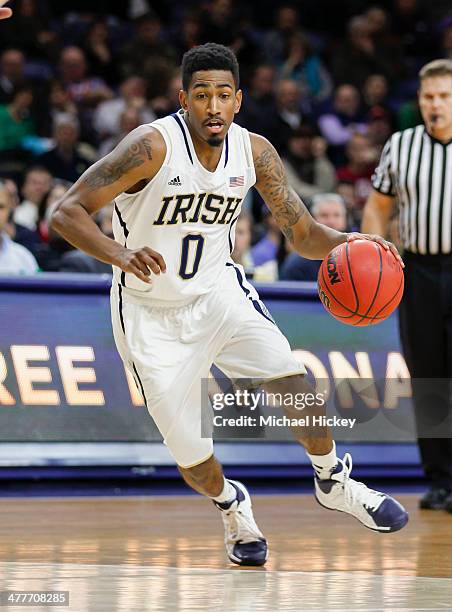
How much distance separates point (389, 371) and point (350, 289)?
3.17 m

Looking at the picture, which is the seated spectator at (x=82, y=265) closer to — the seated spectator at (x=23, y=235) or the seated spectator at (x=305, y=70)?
the seated spectator at (x=23, y=235)

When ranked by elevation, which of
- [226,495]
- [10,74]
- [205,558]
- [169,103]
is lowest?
[205,558]

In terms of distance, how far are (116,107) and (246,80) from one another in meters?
1.82

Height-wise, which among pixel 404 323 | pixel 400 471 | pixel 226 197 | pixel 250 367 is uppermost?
pixel 226 197

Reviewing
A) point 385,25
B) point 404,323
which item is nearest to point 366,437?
point 404,323

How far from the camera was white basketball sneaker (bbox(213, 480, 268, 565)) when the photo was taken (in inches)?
212

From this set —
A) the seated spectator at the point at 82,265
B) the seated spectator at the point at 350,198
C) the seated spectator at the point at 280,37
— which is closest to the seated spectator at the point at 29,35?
the seated spectator at the point at 280,37

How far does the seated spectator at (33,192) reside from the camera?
10.9 metres

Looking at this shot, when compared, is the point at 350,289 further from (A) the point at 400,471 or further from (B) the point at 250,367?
(A) the point at 400,471

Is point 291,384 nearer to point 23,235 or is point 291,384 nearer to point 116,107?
point 23,235

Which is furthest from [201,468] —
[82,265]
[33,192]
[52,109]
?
[52,109]

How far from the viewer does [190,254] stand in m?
5.49

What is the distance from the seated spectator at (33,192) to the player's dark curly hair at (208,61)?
5597mm

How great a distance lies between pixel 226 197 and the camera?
551cm
